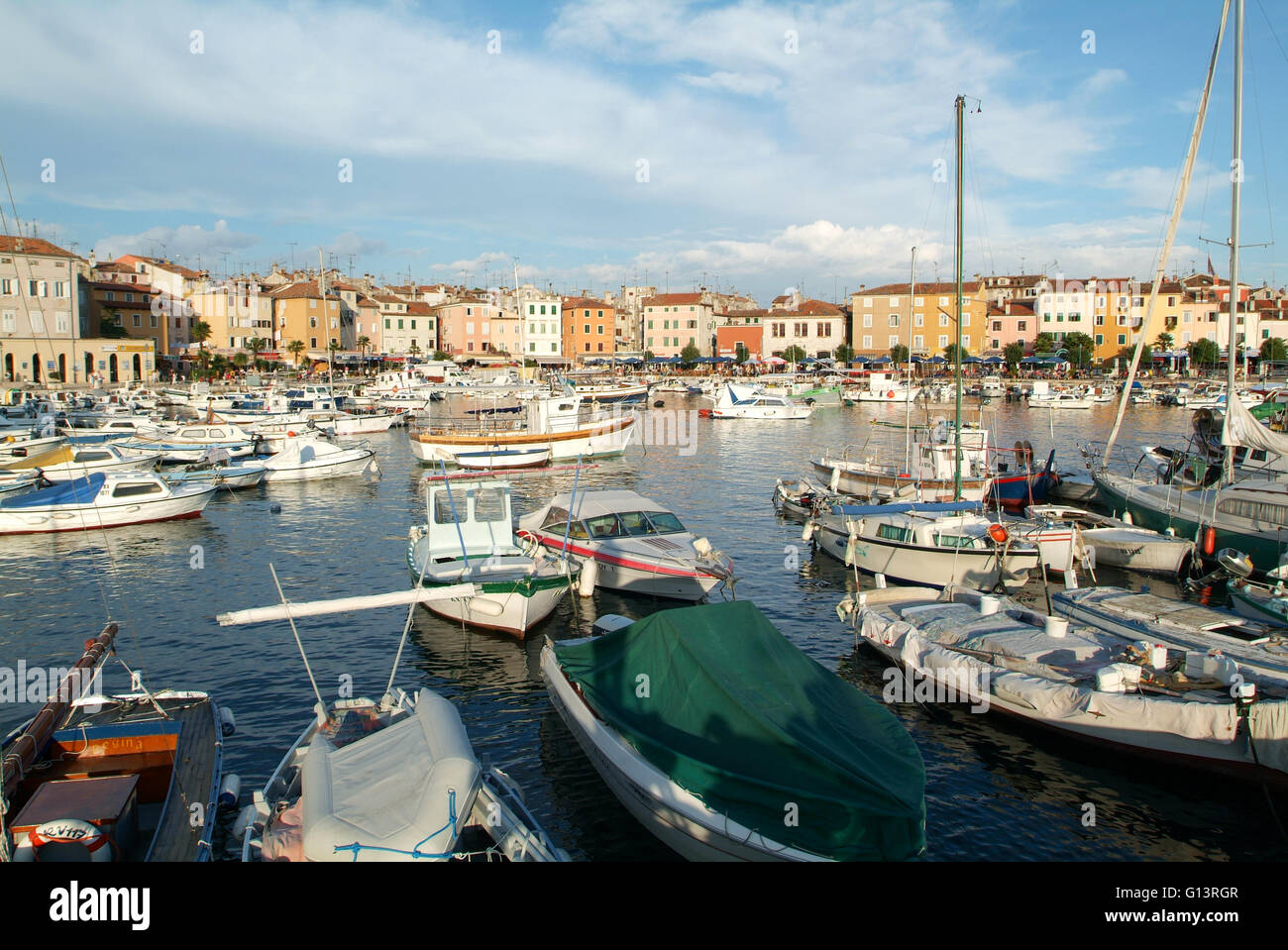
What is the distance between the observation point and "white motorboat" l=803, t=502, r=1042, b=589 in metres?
20.3

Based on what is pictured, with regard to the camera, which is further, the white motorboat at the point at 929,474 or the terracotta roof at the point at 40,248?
the terracotta roof at the point at 40,248

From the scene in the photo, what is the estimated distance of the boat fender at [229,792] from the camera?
407 inches

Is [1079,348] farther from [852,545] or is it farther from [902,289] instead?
[852,545]

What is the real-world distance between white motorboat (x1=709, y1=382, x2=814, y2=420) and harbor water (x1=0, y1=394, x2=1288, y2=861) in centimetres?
3504

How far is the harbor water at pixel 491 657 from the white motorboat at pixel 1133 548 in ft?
1.64

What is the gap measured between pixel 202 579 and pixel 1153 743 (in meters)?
20.6

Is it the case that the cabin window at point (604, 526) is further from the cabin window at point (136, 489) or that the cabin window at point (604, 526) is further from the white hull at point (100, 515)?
the cabin window at point (136, 489)

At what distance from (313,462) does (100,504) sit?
413 inches

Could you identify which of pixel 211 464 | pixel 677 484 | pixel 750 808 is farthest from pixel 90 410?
pixel 750 808

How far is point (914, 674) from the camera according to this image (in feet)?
48.1

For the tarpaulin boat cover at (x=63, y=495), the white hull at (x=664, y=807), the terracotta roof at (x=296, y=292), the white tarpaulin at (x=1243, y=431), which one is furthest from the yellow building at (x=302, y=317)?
the white hull at (x=664, y=807)

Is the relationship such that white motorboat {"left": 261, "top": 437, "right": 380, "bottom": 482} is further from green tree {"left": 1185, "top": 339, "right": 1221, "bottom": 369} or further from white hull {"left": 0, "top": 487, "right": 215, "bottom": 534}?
green tree {"left": 1185, "top": 339, "right": 1221, "bottom": 369}

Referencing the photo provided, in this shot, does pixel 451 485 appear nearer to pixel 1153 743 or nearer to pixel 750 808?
pixel 750 808

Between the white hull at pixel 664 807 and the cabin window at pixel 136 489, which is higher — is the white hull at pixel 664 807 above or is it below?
below
